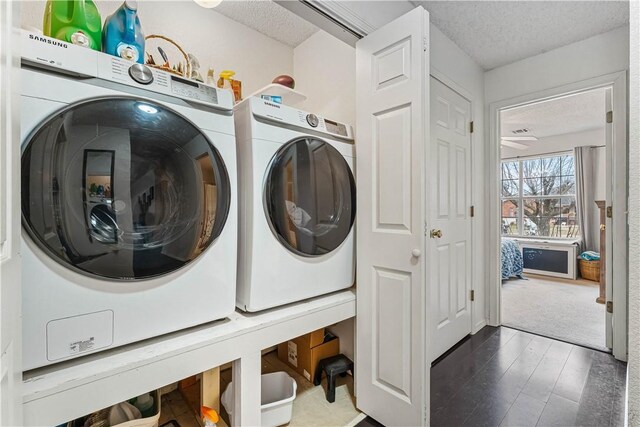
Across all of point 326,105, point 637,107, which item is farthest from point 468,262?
point 637,107

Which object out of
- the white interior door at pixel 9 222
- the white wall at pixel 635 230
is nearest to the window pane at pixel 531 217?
the white wall at pixel 635 230

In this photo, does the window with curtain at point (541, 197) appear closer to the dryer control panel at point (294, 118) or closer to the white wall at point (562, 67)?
the white wall at point (562, 67)

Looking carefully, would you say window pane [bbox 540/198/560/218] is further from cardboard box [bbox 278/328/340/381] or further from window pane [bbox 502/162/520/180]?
cardboard box [bbox 278/328/340/381]

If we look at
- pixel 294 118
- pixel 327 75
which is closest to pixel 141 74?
pixel 294 118

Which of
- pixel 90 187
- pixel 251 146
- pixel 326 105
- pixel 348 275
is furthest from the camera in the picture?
pixel 326 105

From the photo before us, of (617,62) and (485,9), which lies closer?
(485,9)

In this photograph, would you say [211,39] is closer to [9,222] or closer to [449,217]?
[9,222]

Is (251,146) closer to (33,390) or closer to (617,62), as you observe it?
(33,390)

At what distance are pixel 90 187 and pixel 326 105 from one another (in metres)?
1.65

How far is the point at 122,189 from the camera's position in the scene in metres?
0.88

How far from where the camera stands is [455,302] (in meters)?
2.39

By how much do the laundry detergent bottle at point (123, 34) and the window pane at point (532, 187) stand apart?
6886 millimetres

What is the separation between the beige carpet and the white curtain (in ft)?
2.94

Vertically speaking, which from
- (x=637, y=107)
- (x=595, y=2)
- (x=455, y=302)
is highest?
(x=595, y=2)
